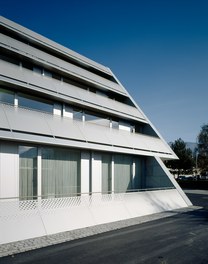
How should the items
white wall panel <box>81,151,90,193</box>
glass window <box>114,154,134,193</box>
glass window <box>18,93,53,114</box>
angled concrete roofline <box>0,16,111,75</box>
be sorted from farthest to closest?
glass window <box>114,154,134,193</box> < angled concrete roofline <box>0,16,111,75</box> < white wall panel <box>81,151,90,193</box> < glass window <box>18,93,53,114</box>

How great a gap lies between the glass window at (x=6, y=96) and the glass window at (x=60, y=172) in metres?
3.51

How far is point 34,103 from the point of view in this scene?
1666 centimetres

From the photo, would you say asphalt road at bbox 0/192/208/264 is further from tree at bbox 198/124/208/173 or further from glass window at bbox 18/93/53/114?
tree at bbox 198/124/208/173

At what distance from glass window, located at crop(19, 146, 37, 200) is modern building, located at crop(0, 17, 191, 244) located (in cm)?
5

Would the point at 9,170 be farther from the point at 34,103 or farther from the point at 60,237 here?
the point at 34,103

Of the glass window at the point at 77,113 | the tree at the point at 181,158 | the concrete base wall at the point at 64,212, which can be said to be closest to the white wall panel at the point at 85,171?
the concrete base wall at the point at 64,212

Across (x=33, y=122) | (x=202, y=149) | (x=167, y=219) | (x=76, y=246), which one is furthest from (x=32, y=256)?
(x=202, y=149)

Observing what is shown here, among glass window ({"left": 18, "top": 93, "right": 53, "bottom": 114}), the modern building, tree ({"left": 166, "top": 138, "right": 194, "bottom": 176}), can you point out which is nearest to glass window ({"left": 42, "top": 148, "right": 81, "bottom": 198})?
the modern building

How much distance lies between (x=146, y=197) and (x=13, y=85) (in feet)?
37.1

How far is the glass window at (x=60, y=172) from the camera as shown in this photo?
48.7 feet

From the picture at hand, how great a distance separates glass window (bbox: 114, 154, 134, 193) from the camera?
20188mm

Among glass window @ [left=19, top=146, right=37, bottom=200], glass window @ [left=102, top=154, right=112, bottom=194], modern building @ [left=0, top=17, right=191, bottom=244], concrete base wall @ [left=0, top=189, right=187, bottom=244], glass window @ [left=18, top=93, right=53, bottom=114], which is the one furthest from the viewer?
glass window @ [left=102, top=154, right=112, bottom=194]

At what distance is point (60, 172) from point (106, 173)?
4.56 metres

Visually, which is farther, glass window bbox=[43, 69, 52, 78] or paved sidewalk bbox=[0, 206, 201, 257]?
glass window bbox=[43, 69, 52, 78]
